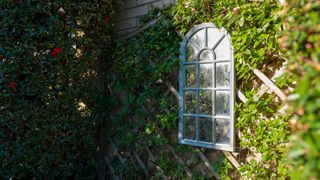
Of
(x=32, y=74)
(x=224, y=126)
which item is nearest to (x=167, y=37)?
(x=224, y=126)

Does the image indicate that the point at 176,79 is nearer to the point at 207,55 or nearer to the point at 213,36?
the point at 207,55

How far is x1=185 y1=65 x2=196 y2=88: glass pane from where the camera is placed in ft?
8.79

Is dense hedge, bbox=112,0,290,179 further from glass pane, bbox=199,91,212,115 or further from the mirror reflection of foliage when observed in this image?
glass pane, bbox=199,91,212,115

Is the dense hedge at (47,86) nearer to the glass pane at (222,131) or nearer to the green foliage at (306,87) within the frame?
the glass pane at (222,131)

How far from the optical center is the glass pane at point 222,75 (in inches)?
94.3

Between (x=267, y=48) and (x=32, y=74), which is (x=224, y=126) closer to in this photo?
(x=267, y=48)

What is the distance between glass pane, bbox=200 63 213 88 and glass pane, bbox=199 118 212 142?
0.28m

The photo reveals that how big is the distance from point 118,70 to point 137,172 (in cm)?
107

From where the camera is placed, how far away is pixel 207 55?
2.57m

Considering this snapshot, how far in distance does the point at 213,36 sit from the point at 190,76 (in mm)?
399

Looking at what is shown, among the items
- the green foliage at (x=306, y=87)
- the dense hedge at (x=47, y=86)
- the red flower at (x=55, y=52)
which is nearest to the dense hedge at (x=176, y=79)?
the dense hedge at (x=47, y=86)

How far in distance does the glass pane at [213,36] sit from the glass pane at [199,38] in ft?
0.21

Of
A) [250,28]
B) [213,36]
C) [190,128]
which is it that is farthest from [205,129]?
[250,28]

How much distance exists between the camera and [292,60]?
1.17 m
